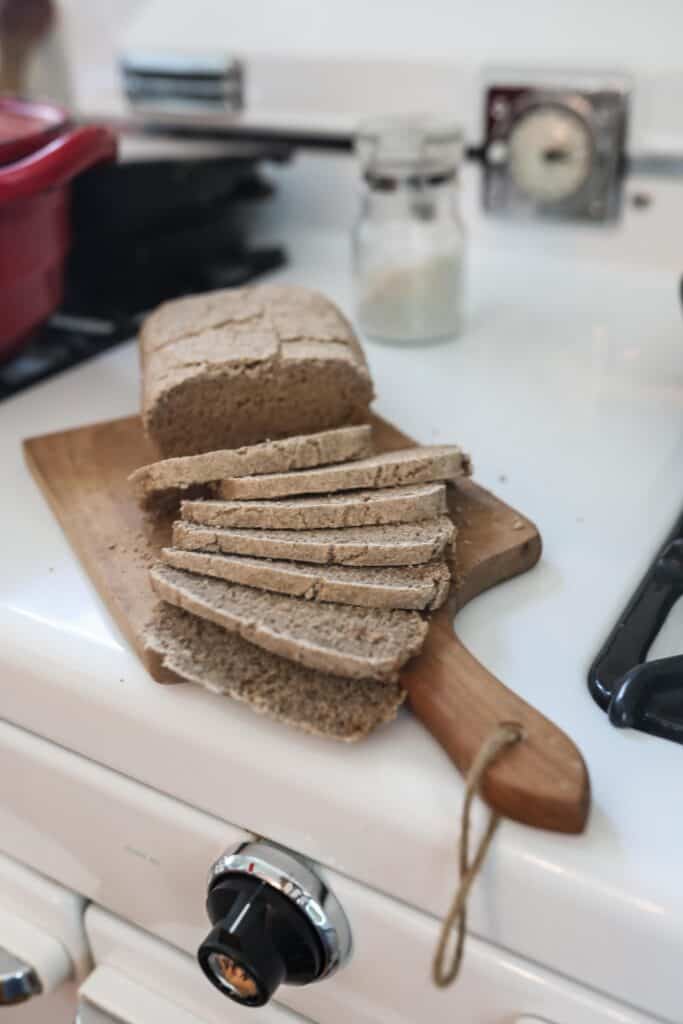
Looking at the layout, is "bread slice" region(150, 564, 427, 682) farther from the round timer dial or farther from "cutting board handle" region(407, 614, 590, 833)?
the round timer dial

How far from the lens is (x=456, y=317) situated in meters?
0.87

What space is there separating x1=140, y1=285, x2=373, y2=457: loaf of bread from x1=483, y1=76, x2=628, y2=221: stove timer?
40 cm

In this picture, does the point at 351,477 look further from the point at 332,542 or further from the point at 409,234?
the point at 409,234

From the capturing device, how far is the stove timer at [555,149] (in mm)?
909

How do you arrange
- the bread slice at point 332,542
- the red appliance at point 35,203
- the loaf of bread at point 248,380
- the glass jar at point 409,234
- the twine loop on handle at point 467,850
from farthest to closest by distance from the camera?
the glass jar at point 409,234 → the red appliance at point 35,203 → the loaf of bread at point 248,380 → the bread slice at point 332,542 → the twine loop on handle at point 467,850

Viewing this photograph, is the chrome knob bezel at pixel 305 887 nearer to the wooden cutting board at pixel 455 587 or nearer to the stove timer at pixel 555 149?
the wooden cutting board at pixel 455 587

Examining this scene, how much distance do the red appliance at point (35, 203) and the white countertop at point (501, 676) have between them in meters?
0.07

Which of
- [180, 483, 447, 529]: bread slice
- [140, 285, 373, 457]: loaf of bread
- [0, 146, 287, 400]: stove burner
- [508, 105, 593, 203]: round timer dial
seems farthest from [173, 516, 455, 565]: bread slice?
[508, 105, 593, 203]: round timer dial

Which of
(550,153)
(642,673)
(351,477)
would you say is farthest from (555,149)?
(642,673)

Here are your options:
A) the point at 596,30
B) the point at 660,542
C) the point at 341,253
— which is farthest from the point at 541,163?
the point at 660,542

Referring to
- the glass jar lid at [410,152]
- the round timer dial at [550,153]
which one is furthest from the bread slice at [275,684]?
the round timer dial at [550,153]

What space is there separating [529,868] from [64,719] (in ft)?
0.82

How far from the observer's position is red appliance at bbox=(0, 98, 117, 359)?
2.31ft

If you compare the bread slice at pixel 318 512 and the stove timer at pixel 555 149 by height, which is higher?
the stove timer at pixel 555 149
